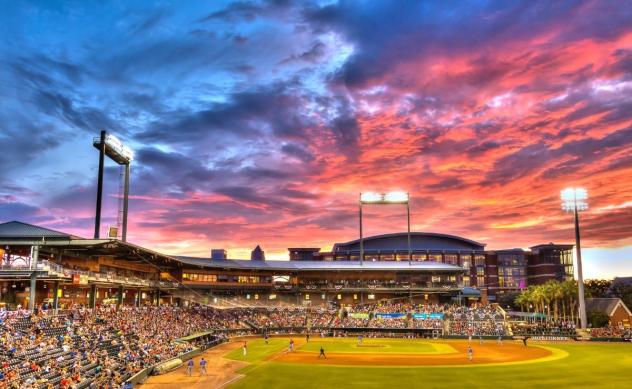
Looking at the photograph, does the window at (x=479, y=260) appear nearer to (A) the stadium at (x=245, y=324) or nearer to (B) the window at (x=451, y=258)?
(B) the window at (x=451, y=258)

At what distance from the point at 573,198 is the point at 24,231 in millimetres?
84262

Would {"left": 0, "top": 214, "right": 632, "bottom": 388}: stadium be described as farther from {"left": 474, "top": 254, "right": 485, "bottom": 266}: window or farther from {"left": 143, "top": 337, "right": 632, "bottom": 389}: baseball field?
{"left": 474, "top": 254, "right": 485, "bottom": 266}: window

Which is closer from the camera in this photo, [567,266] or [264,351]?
[264,351]

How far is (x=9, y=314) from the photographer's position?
142 feet

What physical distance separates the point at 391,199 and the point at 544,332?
45166 mm

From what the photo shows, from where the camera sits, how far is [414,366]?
177ft

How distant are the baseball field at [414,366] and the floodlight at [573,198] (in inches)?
946

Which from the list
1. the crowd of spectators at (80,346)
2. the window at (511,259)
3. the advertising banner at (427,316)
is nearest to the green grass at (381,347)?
the advertising banner at (427,316)

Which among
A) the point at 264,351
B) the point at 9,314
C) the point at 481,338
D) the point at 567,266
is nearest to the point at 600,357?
the point at 481,338

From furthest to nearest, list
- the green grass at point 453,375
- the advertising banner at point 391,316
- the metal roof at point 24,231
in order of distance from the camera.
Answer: the advertising banner at point 391,316
the metal roof at point 24,231
the green grass at point 453,375

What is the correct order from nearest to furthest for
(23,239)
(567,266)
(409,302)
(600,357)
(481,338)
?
(23,239)
(600,357)
(481,338)
(409,302)
(567,266)

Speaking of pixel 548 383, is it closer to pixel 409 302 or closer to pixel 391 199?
pixel 409 302

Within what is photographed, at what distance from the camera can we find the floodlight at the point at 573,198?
3558 inches

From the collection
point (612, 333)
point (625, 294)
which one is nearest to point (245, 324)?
point (612, 333)
